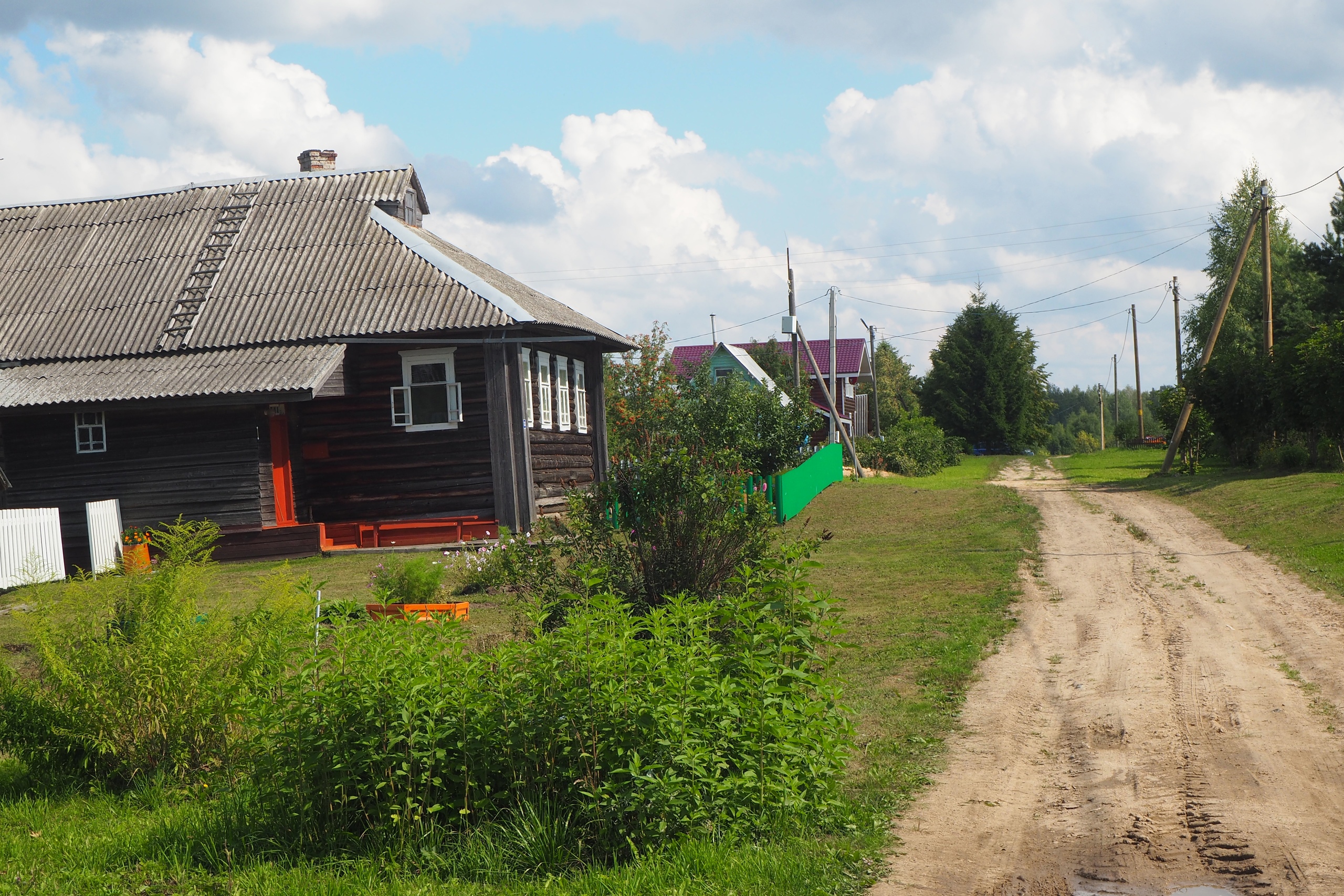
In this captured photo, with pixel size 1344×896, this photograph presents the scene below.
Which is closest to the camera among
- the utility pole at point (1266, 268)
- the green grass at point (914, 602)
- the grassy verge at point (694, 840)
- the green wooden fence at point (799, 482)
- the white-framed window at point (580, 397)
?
the grassy verge at point (694, 840)

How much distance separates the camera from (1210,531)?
16922 millimetres

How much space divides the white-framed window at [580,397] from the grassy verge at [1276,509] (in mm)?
12720

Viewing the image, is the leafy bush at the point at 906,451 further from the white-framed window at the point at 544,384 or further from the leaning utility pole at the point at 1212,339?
the white-framed window at the point at 544,384

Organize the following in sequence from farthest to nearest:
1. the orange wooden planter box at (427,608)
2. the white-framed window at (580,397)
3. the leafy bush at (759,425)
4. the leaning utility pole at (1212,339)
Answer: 1. the leafy bush at (759,425)
2. the leaning utility pole at (1212,339)
3. the white-framed window at (580,397)
4. the orange wooden planter box at (427,608)

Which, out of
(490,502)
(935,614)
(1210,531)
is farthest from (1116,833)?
(490,502)

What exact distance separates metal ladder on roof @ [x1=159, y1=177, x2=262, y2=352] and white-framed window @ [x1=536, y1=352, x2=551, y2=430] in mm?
6434

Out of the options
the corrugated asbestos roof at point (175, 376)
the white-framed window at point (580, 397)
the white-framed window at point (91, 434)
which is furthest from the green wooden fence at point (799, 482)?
the white-framed window at point (91, 434)

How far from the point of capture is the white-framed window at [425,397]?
1908cm

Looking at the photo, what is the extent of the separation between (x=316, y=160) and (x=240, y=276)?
5844mm

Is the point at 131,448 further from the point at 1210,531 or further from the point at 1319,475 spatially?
the point at 1319,475

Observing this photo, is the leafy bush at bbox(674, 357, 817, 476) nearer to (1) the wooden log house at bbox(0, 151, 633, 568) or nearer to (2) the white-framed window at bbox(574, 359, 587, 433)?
(2) the white-framed window at bbox(574, 359, 587, 433)

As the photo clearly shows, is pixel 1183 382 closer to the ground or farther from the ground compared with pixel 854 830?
farther from the ground

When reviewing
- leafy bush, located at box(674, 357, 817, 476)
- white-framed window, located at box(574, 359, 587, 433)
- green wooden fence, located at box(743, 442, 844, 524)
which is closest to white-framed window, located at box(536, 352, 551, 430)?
white-framed window, located at box(574, 359, 587, 433)

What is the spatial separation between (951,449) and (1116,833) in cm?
4536
